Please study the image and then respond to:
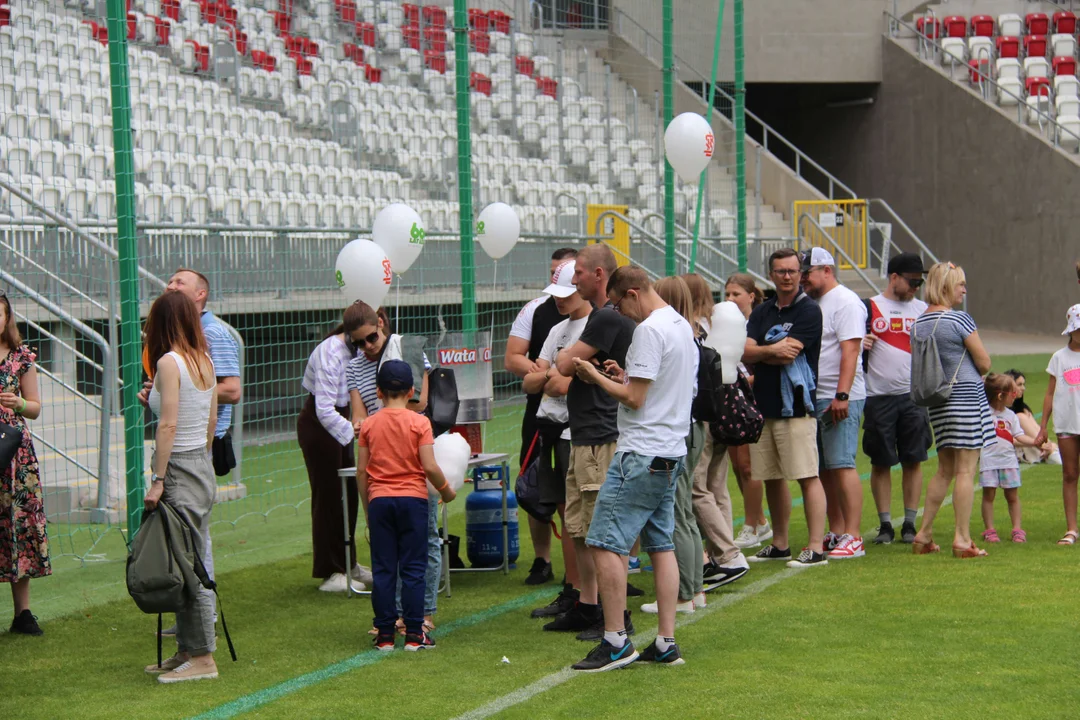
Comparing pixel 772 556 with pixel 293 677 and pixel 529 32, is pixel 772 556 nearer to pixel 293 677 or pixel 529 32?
pixel 293 677

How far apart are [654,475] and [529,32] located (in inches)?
531

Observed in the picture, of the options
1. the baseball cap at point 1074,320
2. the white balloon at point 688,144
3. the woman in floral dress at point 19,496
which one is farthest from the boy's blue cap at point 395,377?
the white balloon at point 688,144

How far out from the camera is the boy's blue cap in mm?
5852

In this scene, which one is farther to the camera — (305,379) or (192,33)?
(192,33)

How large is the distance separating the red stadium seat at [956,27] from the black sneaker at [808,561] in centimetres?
2202

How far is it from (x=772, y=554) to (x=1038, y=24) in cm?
2318

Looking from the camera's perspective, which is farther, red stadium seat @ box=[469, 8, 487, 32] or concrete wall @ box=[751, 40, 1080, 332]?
concrete wall @ box=[751, 40, 1080, 332]

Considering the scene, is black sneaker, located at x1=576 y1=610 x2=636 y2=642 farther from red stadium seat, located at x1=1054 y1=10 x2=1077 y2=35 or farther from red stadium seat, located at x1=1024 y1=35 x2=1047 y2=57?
red stadium seat, located at x1=1054 y1=10 x2=1077 y2=35

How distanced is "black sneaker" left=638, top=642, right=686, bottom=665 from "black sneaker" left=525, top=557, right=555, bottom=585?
6.09 feet

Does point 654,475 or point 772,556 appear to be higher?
point 654,475

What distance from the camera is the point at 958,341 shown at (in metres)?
7.45

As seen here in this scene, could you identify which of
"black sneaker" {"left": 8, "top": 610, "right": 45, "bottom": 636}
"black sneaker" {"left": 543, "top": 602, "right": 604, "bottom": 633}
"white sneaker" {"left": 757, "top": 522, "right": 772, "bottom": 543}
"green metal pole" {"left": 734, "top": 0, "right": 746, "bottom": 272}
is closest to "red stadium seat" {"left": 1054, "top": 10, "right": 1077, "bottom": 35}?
"green metal pole" {"left": 734, "top": 0, "right": 746, "bottom": 272}

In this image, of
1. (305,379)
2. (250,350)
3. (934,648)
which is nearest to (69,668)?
(305,379)

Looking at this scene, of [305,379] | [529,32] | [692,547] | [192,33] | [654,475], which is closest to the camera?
[654,475]
